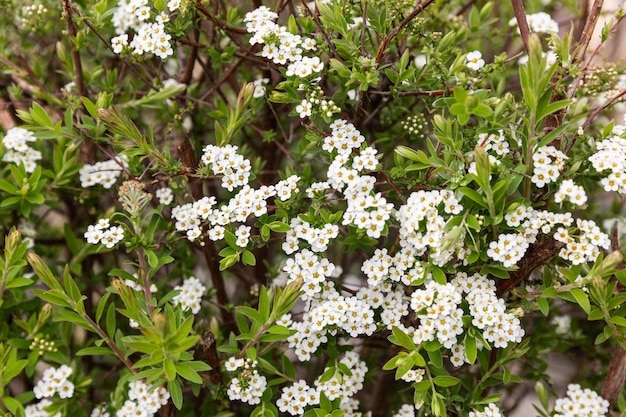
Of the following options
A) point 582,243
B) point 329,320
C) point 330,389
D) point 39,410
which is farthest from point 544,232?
point 39,410

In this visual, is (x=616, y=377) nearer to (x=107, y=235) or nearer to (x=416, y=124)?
(x=416, y=124)

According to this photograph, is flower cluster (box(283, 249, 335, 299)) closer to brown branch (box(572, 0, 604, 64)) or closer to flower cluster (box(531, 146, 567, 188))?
flower cluster (box(531, 146, 567, 188))

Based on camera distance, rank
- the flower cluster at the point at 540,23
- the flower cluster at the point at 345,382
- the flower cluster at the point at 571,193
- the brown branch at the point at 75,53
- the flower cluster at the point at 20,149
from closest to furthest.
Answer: the flower cluster at the point at 571,193, the flower cluster at the point at 345,382, the brown branch at the point at 75,53, the flower cluster at the point at 20,149, the flower cluster at the point at 540,23

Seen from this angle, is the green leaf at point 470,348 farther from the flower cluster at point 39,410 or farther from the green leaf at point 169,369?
the flower cluster at point 39,410

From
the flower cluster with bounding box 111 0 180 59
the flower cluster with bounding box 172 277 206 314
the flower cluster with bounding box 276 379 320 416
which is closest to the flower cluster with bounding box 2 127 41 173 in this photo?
the flower cluster with bounding box 111 0 180 59

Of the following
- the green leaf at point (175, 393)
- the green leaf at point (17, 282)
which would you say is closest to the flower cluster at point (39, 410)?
the green leaf at point (17, 282)
